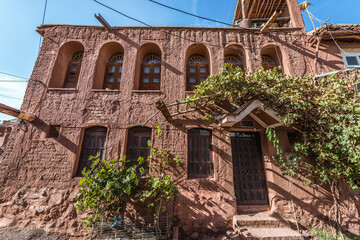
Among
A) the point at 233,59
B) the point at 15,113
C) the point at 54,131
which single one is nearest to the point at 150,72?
the point at 233,59

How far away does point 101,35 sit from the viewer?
7.55 m

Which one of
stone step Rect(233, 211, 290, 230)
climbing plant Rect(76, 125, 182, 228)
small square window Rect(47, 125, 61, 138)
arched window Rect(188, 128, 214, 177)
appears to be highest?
small square window Rect(47, 125, 61, 138)

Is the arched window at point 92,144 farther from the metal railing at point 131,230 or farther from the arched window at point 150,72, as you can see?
the arched window at point 150,72

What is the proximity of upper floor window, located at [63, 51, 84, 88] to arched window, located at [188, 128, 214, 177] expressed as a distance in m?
5.95

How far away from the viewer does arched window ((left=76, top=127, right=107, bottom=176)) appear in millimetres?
5965

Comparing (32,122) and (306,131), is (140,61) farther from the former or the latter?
(306,131)

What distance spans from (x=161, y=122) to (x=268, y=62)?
628 centimetres

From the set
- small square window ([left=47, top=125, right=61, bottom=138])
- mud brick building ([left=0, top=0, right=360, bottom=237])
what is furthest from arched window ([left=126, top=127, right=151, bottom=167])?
small square window ([left=47, top=125, right=61, bottom=138])

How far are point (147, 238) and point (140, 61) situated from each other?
697 centimetres

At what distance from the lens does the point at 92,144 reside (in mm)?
6152

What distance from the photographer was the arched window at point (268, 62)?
7.82 metres

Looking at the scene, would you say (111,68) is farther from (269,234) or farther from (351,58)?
(351,58)

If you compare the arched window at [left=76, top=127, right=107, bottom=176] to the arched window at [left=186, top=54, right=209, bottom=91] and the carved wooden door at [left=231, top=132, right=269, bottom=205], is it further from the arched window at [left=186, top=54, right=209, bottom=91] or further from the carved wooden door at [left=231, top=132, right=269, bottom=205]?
the carved wooden door at [left=231, top=132, right=269, bottom=205]

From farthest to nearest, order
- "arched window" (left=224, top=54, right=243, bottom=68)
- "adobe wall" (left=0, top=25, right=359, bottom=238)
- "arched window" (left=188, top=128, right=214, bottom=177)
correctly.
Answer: "arched window" (left=224, top=54, right=243, bottom=68) < "arched window" (left=188, top=128, right=214, bottom=177) < "adobe wall" (left=0, top=25, right=359, bottom=238)
